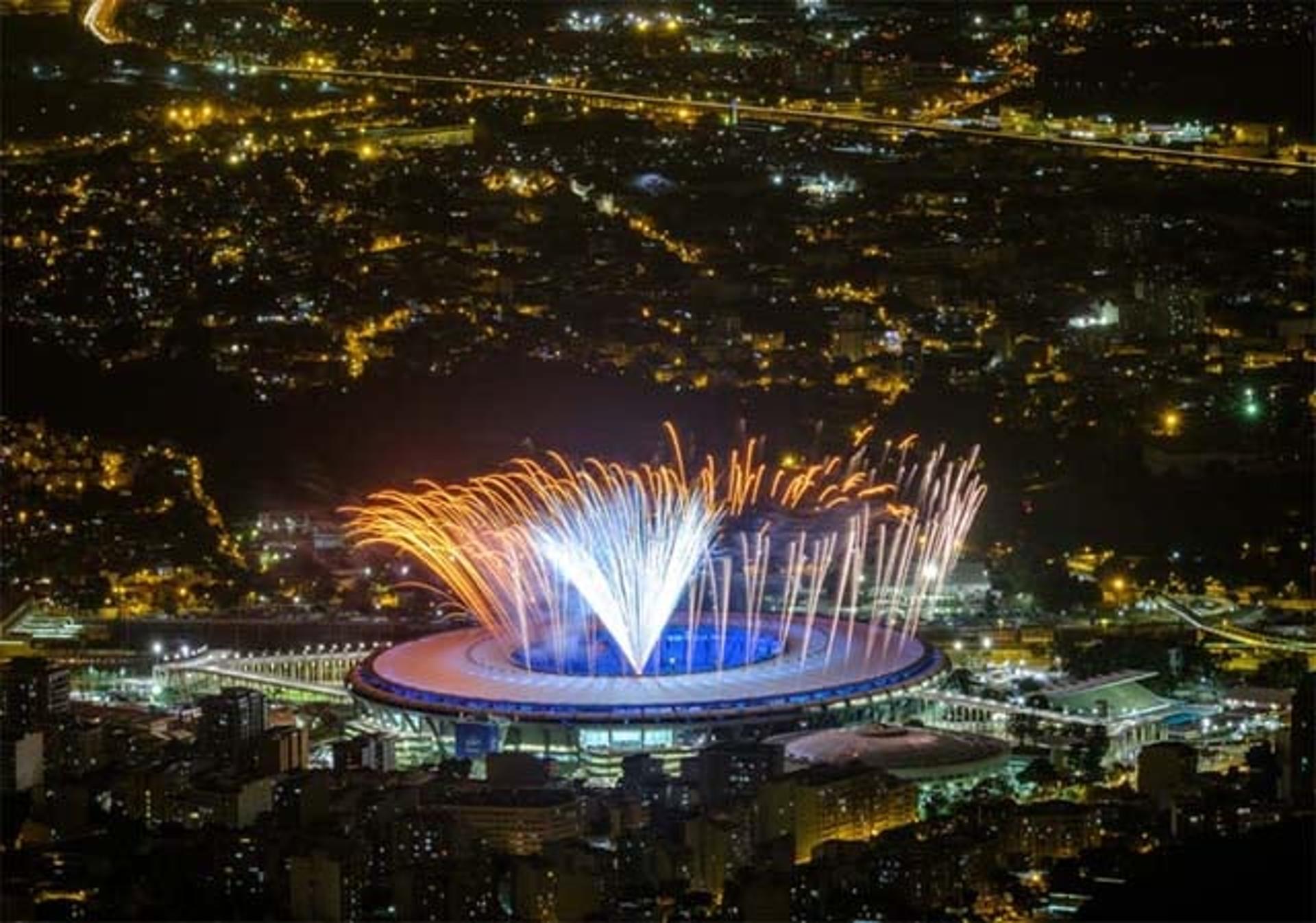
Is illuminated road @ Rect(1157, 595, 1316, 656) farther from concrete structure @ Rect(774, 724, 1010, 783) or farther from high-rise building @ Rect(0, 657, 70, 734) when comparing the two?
high-rise building @ Rect(0, 657, 70, 734)

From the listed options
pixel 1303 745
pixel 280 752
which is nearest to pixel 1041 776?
pixel 1303 745

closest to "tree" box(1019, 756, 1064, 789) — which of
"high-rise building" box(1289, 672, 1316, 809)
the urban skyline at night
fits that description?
the urban skyline at night

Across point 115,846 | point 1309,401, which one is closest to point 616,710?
point 115,846

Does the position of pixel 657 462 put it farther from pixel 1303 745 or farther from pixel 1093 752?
pixel 1303 745

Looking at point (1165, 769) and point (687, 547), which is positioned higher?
point (687, 547)

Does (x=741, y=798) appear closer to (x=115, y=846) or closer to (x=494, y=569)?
(x=115, y=846)
